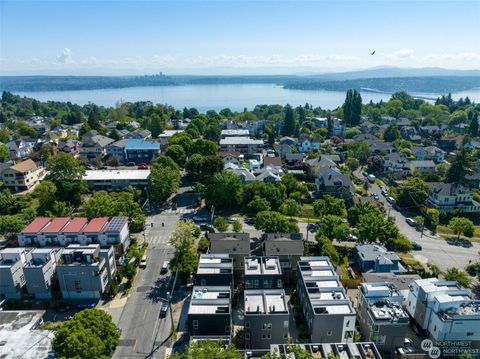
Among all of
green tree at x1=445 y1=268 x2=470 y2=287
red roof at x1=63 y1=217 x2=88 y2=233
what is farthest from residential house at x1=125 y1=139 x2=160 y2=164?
green tree at x1=445 y1=268 x2=470 y2=287

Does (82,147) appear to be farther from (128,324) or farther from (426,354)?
(426,354)

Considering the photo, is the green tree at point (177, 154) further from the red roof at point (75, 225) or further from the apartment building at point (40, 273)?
the apartment building at point (40, 273)

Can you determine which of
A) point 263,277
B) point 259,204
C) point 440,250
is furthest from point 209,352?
point 440,250

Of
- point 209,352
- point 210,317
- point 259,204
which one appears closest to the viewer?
point 209,352

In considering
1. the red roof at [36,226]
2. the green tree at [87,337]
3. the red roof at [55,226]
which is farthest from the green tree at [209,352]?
the red roof at [36,226]

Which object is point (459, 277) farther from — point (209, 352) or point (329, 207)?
point (209, 352)

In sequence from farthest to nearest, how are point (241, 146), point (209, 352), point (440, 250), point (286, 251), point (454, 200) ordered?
point (241, 146)
point (454, 200)
point (440, 250)
point (286, 251)
point (209, 352)

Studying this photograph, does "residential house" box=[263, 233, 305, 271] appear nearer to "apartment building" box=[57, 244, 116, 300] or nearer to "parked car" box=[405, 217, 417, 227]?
"apartment building" box=[57, 244, 116, 300]
